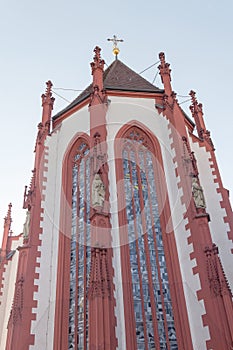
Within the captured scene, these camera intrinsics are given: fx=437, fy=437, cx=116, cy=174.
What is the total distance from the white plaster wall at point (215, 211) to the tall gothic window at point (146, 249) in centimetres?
204

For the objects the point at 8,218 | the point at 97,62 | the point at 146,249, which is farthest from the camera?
the point at 8,218

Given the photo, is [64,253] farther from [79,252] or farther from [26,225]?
[26,225]

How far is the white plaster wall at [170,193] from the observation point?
36.4 feet

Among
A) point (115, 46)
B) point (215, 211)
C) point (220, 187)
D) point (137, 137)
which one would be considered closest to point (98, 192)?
point (137, 137)

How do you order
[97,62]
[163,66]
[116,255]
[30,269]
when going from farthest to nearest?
[163,66]
[97,62]
[30,269]
[116,255]

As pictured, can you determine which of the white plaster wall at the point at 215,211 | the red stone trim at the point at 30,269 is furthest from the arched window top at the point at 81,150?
the white plaster wall at the point at 215,211

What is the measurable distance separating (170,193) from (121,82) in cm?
698

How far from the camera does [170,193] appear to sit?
14070mm

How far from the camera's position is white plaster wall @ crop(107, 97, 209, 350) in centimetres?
1109

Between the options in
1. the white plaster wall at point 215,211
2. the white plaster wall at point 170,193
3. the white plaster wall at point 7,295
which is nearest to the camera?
the white plaster wall at point 170,193

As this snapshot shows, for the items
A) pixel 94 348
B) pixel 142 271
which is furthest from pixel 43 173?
pixel 94 348

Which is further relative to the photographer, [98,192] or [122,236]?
[122,236]

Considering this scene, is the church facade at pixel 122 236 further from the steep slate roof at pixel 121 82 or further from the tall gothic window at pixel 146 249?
the steep slate roof at pixel 121 82

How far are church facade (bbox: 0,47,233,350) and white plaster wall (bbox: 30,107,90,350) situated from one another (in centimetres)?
3
